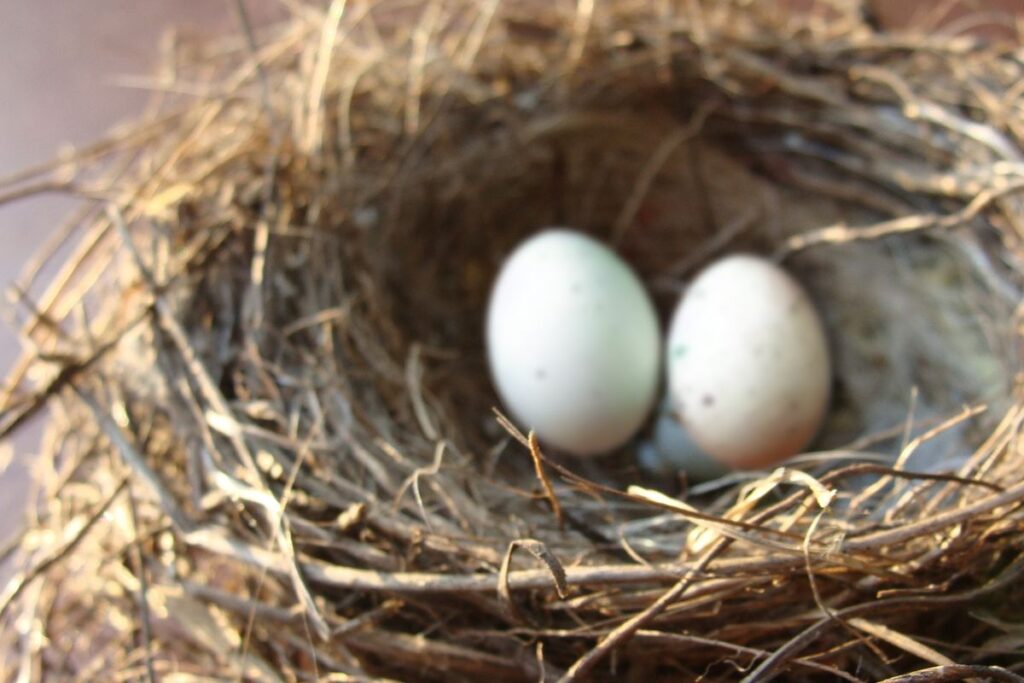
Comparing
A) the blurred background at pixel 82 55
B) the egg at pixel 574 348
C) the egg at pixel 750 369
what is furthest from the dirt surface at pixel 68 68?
the egg at pixel 750 369

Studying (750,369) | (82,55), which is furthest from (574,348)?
(82,55)

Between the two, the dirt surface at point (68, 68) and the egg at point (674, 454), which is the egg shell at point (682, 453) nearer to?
the egg at point (674, 454)

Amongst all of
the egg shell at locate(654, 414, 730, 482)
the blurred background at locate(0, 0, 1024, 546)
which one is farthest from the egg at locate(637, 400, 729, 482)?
the blurred background at locate(0, 0, 1024, 546)

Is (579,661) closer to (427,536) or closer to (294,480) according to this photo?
(427,536)

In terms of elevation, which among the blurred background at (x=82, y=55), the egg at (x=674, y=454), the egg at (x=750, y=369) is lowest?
the egg at (x=674, y=454)

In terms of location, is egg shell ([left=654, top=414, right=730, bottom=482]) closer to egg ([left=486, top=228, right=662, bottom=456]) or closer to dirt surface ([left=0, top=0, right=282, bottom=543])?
egg ([left=486, top=228, right=662, bottom=456])

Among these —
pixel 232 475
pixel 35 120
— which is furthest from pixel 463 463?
pixel 35 120

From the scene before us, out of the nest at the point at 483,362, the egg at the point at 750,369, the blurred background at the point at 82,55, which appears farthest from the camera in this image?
the blurred background at the point at 82,55

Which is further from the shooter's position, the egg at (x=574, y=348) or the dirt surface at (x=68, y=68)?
the dirt surface at (x=68, y=68)
